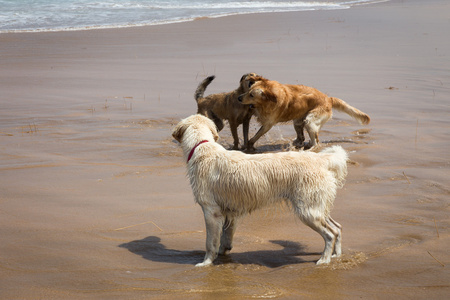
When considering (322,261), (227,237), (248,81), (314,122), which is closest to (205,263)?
(227,237)

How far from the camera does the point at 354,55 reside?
16328 mm

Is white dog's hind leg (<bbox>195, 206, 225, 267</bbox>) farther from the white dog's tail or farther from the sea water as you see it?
the sea water

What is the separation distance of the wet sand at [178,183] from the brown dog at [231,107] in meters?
0.56

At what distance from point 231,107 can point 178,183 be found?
7.74ft

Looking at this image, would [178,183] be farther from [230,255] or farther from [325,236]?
[325,236]

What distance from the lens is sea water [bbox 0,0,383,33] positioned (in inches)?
963

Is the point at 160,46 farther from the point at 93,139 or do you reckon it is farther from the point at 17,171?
the point at 17,171

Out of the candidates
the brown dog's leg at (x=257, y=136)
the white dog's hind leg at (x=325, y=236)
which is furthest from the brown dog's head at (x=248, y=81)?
the white dog's hind leg at (x=325, y=236)

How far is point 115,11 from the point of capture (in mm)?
29938

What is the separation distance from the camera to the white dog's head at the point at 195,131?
17.3ft

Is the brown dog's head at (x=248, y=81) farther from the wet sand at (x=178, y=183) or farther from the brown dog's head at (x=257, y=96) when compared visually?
the wet sand at (x=178, y=183)

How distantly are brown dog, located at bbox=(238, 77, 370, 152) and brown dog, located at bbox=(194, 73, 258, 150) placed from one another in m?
0.22

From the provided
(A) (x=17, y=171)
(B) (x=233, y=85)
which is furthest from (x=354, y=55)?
(A) (x=17, y=171)

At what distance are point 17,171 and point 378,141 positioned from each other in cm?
544
